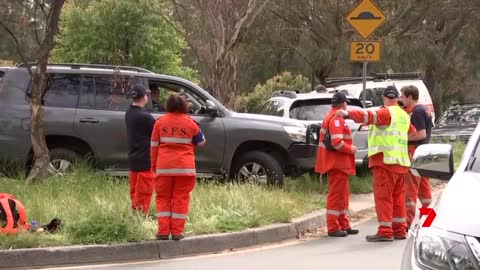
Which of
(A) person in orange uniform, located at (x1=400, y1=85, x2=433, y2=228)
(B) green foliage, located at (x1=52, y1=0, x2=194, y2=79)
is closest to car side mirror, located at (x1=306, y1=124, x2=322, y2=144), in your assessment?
(A) person in orange uniform, located at (x1=400, y1=85, x2=433, y2=228)

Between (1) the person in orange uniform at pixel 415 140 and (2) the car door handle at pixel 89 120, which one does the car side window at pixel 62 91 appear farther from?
(1) the person in orange uniform at pixel 415 140

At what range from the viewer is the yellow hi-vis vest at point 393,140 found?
8.31 m

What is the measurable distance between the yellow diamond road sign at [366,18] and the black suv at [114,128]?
2603 mm

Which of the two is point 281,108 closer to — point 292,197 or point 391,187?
point 292,197

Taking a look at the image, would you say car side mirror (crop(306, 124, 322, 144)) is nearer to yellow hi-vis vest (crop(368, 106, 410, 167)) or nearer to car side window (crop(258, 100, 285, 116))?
car side window (crop(258, 100, 285, 116))

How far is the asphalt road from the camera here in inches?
279

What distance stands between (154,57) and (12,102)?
387 inches

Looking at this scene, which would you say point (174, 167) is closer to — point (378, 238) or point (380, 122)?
point (380, 122)

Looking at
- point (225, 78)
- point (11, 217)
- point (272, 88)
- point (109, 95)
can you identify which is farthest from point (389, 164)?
point (272, 88)

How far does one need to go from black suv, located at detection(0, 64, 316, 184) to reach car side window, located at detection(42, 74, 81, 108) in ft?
0.05

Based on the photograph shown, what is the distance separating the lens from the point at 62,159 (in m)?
10.6

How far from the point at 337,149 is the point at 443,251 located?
524 cm

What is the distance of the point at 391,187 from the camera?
8.41 meters

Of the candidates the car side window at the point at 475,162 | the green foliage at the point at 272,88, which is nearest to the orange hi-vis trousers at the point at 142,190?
the car side window at the point at 475,162
